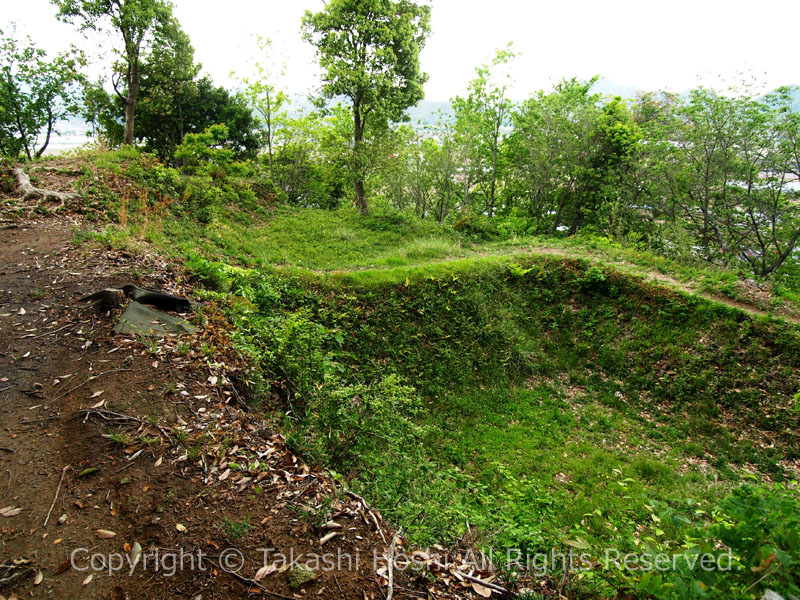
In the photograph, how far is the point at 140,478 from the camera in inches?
119

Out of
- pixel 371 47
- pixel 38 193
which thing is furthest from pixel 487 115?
pixel 38 193

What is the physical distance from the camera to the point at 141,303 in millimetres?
5180

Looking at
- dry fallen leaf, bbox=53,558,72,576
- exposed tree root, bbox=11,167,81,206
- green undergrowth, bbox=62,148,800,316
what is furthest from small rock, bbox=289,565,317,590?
exposed tree root, bbox=11,167,81,206

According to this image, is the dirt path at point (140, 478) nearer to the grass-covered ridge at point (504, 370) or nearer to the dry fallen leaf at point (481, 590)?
the grass-covered ridge at point (504, 370)

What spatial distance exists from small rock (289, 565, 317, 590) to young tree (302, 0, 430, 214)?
622 inches

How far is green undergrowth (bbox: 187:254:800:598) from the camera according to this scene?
4301 mm

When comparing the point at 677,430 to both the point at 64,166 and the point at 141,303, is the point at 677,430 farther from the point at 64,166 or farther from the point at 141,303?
the point at 64,166

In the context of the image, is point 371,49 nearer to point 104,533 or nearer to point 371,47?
point 371,47

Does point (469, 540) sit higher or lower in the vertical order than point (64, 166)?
lower

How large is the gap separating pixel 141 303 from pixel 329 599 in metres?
4.50

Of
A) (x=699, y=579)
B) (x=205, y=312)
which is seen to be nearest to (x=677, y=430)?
(x=699, y=579)

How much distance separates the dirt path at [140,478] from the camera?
2.47 meters

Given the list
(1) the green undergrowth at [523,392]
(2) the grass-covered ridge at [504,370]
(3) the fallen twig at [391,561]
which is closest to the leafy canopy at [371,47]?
(2) the grass-covered ridge at [504,370]

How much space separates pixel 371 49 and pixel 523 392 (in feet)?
47.4
